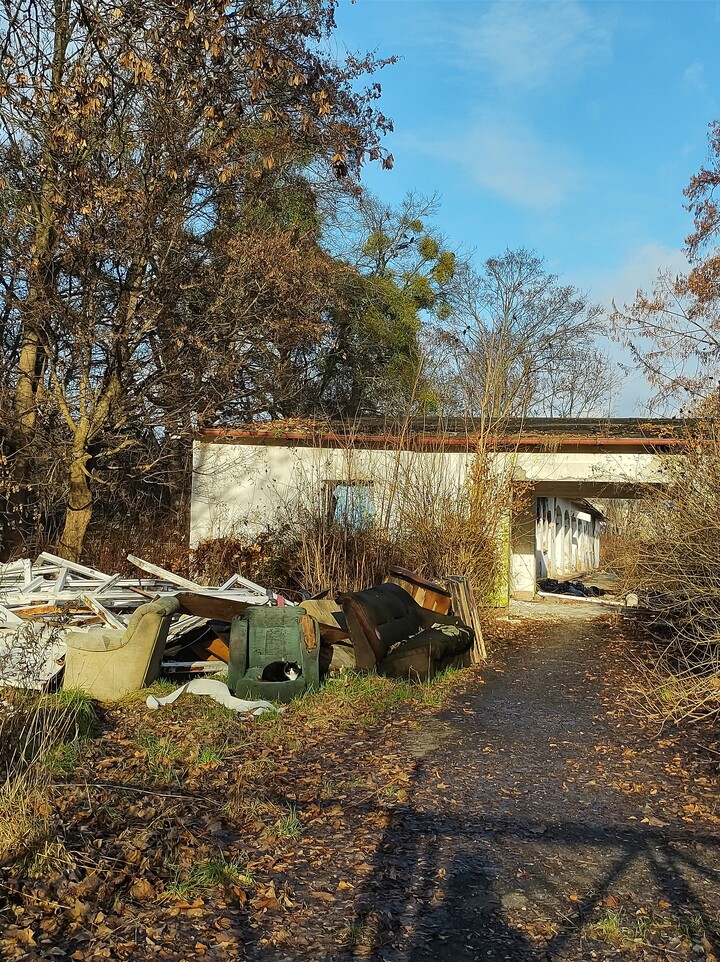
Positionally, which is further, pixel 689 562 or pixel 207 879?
pixel 689 562

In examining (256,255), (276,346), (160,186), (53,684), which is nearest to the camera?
(53,684)

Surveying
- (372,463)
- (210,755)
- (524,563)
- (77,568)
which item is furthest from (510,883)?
(524,563)

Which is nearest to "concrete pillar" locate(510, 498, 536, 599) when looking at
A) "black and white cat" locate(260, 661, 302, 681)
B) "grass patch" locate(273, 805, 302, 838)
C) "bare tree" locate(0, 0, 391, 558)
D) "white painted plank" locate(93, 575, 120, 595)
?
"bare tree" locate(0, 0, 391, 558)

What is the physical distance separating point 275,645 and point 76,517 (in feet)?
26.3

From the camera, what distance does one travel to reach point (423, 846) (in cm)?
488

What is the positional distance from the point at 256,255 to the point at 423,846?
41.5 feet

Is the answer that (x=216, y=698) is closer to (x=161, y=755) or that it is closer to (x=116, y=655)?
(x=116, y=655)

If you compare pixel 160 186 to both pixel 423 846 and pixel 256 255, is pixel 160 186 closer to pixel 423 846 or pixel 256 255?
pixel 256 255

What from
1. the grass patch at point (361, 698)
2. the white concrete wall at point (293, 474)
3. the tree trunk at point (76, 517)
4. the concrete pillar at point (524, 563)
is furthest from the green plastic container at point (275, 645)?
the concrete pillar at point (524, 563)

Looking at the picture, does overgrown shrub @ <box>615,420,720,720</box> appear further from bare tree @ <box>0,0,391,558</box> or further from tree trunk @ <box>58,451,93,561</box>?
tree trunk @ <box>58,451,93,561</box>

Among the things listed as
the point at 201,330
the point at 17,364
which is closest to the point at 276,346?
the point at 201,330

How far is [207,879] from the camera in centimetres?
423

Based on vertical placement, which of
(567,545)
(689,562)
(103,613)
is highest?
(689,562)

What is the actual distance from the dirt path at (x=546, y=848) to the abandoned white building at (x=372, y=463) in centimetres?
574
